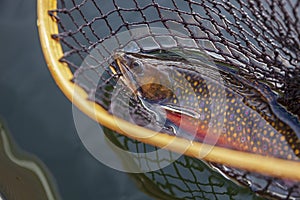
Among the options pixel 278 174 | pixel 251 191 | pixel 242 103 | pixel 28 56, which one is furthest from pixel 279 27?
pixel 28 56

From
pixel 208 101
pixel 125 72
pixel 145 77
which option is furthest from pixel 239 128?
pixel 125 72

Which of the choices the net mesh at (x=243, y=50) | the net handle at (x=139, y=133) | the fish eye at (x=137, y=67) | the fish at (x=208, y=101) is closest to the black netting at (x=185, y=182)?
the net mesh at (x=243, y=50)

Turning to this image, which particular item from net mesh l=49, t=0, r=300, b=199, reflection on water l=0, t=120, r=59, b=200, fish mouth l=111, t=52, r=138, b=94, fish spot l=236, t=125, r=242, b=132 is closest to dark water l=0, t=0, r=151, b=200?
A: reflection on water l=0, t=120, r=59, b=200

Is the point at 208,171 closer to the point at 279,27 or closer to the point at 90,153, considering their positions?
the point at 90,153

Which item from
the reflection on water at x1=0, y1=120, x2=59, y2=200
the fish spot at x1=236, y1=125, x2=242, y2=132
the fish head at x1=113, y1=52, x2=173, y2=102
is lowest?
the reflection on water at x1=0, y1=120, x2=59, y2=200

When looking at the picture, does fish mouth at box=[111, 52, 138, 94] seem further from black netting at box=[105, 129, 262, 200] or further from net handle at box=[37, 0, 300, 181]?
net handle at box=[37, 0, 300, 181]
